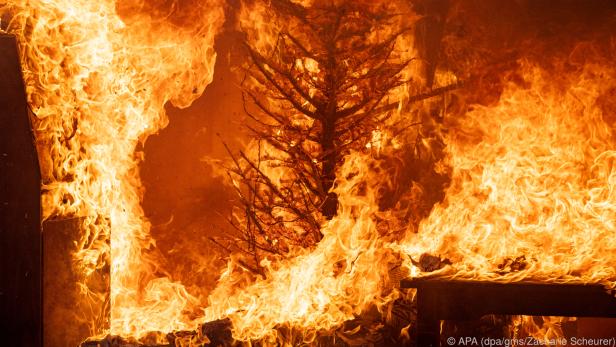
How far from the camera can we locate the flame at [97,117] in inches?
280

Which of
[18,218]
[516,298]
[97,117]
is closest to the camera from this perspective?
[516,298]

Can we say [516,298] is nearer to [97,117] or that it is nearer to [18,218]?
[18,218]

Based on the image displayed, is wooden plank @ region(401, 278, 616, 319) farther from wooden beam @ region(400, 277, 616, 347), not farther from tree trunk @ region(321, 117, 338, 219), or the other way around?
tree trunk @ region(321, 117, 338, 219)

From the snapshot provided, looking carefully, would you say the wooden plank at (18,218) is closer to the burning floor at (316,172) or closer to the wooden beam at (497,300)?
the burning floor at (316,172)

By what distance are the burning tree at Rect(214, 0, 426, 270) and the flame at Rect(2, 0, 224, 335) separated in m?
1.70

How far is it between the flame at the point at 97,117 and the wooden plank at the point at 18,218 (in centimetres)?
16

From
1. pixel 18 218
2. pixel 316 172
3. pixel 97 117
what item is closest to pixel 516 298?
pixel 316 172

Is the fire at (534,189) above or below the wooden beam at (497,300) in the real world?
above

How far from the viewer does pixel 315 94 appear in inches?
376

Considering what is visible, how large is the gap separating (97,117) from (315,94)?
332cm

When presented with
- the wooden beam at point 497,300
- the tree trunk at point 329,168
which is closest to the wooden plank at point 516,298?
the wooden beam at point 497,300

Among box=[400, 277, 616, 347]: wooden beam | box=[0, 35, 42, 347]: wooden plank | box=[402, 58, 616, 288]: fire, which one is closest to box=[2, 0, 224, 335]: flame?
box=[0, 35, 42, 347]: wooden plank

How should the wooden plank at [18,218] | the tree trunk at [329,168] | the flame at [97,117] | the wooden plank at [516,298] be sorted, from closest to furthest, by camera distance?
the wooden plank at [516,298] → the wooden plank at [18,218] → the flame at [97,117] → the tree trunk at [329,168]

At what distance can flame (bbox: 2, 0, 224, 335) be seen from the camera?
23.4 ft
